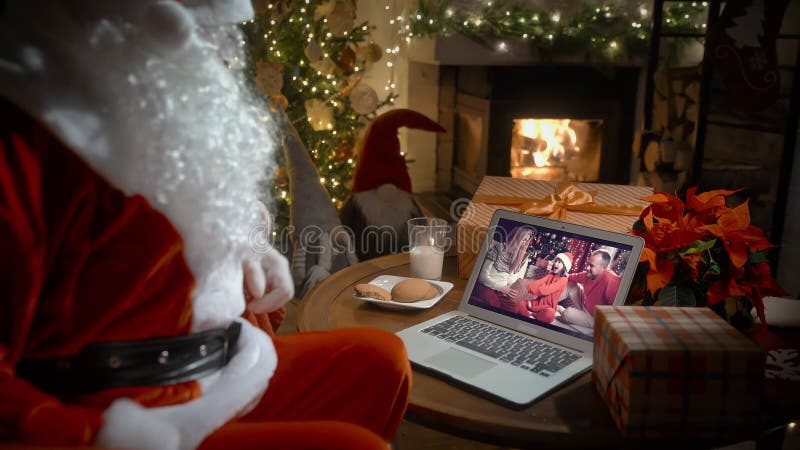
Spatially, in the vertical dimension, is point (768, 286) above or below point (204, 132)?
below

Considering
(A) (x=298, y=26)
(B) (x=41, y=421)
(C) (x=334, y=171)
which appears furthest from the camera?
(C) (x=334, y=171)

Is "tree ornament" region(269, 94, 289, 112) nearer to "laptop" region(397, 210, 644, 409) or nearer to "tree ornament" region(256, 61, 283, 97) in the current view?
"tree ornament" region(256, 61, 283, 97)

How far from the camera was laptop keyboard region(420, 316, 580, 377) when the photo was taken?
112cm

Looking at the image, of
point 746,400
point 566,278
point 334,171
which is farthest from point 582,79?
point 746,400

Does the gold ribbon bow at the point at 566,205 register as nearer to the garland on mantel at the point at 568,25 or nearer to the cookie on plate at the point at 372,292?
the cookie on plate at the point at 372,292

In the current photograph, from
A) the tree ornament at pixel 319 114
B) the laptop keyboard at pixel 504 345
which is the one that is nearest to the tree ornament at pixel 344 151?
the tree ornament at pixel 319 114

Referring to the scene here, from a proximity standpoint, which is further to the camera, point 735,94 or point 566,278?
point 735,94

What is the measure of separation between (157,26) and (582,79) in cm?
346

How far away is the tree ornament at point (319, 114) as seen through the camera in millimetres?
3236

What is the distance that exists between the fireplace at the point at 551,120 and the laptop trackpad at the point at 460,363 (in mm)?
2899

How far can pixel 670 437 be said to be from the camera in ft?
2.98

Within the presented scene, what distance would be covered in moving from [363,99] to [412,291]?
1.98 m

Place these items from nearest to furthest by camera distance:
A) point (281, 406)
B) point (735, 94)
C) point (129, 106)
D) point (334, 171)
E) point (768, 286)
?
point (129, 106) < point (281, 406) < point (768, 286) < point (735, 94) < point (334, 171)

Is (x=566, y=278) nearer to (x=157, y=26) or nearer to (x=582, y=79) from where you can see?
(x=157, y=26)
